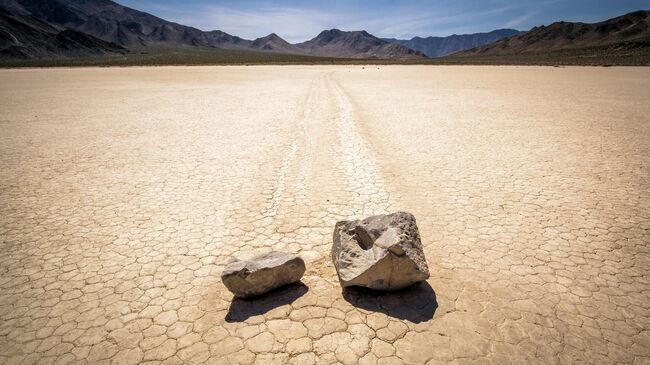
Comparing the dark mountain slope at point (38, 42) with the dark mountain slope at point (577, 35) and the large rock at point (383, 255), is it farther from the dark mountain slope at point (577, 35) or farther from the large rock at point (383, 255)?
the dark mountain slope at point (577, 35)

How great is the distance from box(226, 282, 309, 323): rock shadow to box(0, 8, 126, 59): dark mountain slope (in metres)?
130

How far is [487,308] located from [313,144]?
231 inches

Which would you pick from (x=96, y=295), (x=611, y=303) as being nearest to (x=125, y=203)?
(x=96, y=295)

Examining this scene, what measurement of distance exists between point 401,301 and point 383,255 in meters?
0.53

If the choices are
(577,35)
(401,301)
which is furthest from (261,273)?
(577,35)

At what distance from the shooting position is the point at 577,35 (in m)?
146

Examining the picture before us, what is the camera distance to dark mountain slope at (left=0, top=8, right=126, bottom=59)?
3715 inches

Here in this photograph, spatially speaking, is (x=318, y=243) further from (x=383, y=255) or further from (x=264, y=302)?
(x=383, y=255)

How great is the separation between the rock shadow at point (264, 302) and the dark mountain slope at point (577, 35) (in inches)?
5396

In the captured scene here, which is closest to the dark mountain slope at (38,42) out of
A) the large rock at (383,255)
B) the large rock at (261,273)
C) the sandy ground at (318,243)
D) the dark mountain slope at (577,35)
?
the sandy ground at (318,243)

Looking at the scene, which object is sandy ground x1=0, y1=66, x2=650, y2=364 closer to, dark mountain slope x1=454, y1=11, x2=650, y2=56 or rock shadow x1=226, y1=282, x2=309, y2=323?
rock shadow x1=226, y1=282, x2=309, y2=323

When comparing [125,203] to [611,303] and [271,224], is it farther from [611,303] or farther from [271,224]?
[611,303]

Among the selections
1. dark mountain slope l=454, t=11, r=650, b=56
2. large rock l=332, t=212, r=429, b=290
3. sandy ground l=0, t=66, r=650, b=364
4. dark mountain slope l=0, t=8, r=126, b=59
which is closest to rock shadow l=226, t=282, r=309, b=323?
sandy ground l=0, t=66, r=650, b=364

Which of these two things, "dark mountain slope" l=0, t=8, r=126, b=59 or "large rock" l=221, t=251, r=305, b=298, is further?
"dark mountain slope" l=0, t=8, r=126, b=59
